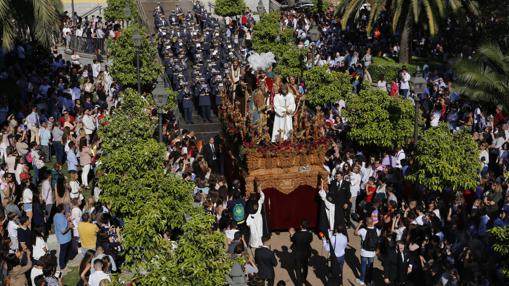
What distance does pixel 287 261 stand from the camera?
1762cm

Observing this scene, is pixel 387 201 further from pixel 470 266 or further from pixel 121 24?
pixel 121 24

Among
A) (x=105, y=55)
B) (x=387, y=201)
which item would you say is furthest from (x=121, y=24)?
(x=387, y=201)

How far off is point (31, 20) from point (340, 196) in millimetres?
12149

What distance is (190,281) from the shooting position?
379 inches

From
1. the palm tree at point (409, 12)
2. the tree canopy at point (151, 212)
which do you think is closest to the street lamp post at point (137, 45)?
the tree canopy at point (151, 212)

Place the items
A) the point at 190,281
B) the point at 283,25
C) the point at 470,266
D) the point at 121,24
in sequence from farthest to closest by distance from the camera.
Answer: the point at 121,24
the point at 283,25
the point at 470,266
the point at 190,281

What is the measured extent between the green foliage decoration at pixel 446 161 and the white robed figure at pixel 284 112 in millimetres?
3164

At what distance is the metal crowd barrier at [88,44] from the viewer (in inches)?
1468

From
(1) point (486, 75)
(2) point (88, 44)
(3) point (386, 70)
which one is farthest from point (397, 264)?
(2) point (88, 44)

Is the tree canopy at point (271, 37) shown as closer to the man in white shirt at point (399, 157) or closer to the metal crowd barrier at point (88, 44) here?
the metal crowd barrier at point (88, 44)

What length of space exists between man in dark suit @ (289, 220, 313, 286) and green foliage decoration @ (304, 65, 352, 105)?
11017 mm

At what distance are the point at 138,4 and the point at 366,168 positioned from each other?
28.8 m

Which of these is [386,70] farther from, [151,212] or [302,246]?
[151,212]

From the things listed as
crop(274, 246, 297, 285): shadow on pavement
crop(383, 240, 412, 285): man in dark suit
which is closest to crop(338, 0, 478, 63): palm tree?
crop(274, 246, 297, 285): shadow on pavement
